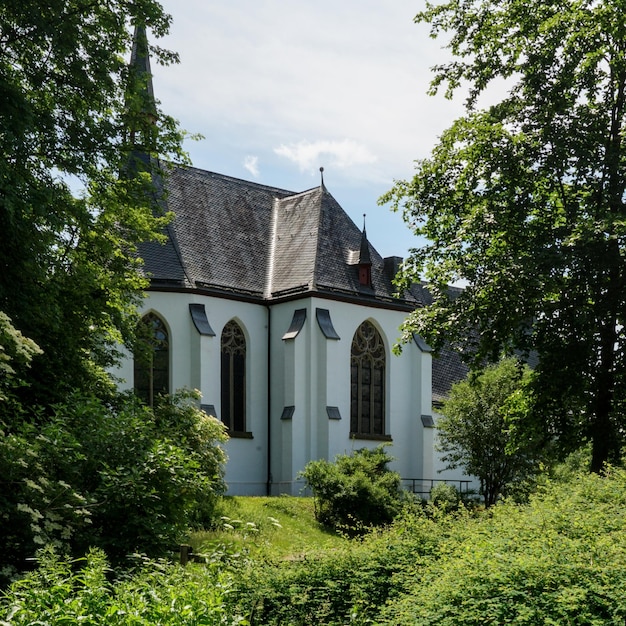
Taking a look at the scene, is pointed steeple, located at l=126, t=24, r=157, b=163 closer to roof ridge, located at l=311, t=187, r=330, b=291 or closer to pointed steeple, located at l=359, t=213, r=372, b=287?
roof ridge, located at l=311, t=187, r=330, b=291

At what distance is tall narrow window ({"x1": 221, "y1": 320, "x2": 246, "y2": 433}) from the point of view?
98.4 feet

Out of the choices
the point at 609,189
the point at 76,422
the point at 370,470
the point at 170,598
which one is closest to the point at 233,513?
the point at 370,470

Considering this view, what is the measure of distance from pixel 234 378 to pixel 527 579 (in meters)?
23.9

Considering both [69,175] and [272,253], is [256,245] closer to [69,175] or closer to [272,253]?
[272,253]

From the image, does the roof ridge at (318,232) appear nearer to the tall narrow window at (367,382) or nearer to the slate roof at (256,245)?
the slate roof at (256,245)

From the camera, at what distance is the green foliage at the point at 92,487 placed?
10.2 meters

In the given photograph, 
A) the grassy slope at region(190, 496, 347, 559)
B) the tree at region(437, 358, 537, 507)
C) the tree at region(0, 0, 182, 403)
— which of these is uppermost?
the tree at region(0, 0, 182, 403)

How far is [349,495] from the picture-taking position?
75.2 ft

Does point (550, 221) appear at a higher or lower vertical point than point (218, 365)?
higher

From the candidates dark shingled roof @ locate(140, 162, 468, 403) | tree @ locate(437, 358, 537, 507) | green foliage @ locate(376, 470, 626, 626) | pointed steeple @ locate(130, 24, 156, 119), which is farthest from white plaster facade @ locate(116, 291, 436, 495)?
green foliage @ locate(376, 470, 626, 626)

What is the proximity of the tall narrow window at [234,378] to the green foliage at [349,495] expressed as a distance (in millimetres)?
6391

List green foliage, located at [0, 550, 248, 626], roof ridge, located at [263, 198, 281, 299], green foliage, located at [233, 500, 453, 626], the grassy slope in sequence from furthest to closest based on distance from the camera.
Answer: roof ridge, located at [263, 198, 281, 299]
the grassy slope
green foliage, located at [233, 500, 453, 626]
green foliage, located at [0, 550, 248, 626]

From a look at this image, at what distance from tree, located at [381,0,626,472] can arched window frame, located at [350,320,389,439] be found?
12.5 meters

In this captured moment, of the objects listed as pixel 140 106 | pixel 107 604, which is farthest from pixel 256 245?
pixel 107 604
